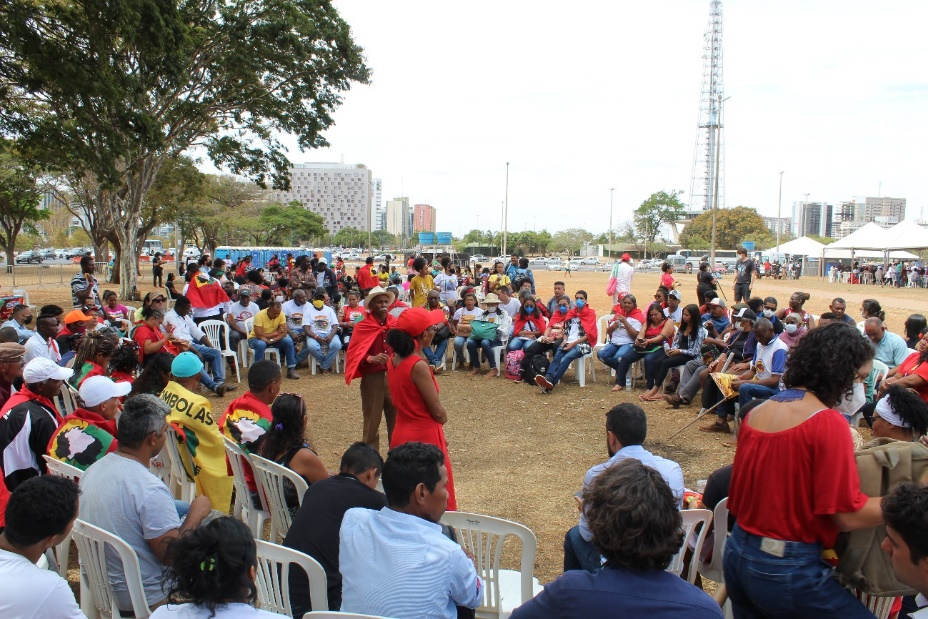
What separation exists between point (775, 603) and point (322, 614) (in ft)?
4.96

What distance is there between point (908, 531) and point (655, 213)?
88.3 m

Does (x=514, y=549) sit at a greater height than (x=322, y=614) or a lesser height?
lesser

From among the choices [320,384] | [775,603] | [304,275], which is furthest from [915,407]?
[304,275]

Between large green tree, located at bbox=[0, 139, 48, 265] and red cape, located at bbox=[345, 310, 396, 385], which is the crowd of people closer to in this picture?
red cape, located at bbox=[345, 310, 396, 385]

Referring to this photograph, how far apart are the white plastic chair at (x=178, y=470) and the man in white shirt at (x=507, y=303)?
6.86 meters

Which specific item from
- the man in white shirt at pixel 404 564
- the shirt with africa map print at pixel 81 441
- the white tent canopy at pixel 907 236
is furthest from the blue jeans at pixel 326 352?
the white tent canopy at pixel 907 236

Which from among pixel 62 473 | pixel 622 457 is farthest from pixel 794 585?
pixel 62 473

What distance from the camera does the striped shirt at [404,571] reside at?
2.25 metres

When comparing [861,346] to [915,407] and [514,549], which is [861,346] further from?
[514,549]

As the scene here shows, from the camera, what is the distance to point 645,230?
3418 inches

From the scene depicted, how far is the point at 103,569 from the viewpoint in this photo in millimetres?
2826

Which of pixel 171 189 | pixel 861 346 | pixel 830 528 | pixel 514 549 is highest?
pixel 171 189

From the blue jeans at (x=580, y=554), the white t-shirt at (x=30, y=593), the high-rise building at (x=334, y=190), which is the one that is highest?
the high-rise building at (x=334, y=190)

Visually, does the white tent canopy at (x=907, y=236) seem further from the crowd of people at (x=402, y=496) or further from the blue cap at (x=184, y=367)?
the blue cap at (x=184, y=367)
